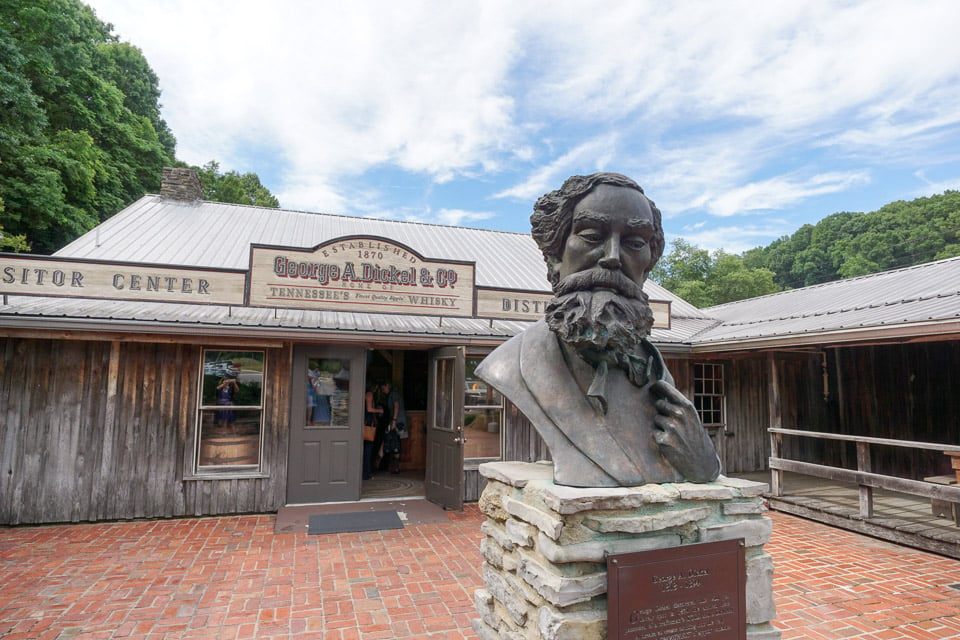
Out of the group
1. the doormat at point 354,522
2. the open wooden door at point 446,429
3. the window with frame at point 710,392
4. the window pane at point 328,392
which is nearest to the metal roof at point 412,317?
the open wooden door at point 446,429

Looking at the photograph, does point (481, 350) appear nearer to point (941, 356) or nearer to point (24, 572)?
point (24, 572)

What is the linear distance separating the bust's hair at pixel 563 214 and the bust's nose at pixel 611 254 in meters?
0.21

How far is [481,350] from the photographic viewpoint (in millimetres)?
7125

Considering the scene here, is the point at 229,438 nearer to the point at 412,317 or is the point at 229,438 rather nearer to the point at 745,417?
the point at 412,317

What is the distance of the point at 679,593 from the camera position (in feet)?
6.40

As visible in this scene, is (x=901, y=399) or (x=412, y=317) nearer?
(x=412, y=317)

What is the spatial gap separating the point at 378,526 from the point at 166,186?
8.69 m

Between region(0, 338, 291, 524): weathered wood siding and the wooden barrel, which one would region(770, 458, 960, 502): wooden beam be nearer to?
region(0, 338, 291, 524): weathered wood siding

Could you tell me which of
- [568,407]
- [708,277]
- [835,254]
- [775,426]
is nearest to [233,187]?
[775,426]

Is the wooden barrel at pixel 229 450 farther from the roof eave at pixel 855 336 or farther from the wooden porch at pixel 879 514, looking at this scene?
the wooden porch at pixel 879 514

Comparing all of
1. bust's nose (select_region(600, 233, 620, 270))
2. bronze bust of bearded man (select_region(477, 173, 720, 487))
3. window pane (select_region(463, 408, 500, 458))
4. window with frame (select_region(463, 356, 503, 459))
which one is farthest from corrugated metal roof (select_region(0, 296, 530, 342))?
bust's nose (select_region(600, 233, 620, 270))

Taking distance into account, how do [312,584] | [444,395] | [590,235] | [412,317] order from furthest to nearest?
[412,317], [444,395], [312,584], [590,235]

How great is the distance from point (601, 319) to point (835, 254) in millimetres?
40237

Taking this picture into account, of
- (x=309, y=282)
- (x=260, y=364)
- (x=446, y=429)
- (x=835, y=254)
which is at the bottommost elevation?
(x=446, y=429)
